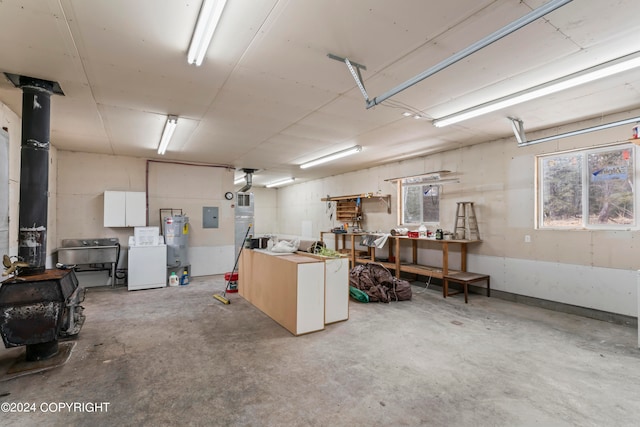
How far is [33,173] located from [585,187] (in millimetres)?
6871

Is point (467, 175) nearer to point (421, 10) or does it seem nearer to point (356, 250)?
A: point (356, 250)

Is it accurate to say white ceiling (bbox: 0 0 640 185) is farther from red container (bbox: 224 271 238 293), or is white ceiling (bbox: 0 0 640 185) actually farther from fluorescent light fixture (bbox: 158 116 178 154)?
Answer: red container (bbox: 224 271 238 293)

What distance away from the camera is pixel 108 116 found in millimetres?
4227

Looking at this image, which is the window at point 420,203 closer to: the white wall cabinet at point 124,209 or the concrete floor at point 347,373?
the concrete floor at point 347,373

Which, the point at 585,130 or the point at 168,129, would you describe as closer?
the point at 585,130

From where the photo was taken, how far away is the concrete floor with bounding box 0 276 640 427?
221 cm

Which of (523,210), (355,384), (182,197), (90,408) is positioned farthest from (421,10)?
(182,197)

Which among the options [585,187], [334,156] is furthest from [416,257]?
[585,187]

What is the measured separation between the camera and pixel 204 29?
2254mm

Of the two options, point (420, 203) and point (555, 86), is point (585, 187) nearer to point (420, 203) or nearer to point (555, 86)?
point (555, 86)

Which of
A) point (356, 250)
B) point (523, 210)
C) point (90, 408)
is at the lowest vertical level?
point (90, 408)

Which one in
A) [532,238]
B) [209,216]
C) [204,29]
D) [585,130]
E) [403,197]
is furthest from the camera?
[209,216]

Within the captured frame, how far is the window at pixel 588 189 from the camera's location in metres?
4.04

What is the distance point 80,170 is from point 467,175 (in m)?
7.79
